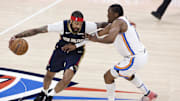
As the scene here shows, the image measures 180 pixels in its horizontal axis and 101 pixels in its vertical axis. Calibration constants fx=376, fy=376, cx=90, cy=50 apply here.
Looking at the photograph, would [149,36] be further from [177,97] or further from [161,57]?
[177,97]

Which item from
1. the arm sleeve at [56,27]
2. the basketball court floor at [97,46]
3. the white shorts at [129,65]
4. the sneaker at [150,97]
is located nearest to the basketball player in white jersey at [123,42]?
the white shorts at [129,65]

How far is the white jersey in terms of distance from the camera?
5.70 meters

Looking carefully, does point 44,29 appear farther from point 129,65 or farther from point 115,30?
point 129,65

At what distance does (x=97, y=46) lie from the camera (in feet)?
31.3

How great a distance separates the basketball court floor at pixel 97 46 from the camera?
7293 mm

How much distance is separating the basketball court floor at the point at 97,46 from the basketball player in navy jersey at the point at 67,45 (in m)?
0.81

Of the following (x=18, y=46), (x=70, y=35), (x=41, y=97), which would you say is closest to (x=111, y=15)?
(x=70, y=35)

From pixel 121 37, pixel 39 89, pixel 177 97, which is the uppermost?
pixel 121 37

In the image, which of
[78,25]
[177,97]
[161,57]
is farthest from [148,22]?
[78,25]

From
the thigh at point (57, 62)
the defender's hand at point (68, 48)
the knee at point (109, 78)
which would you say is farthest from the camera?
the thigh at point (57, 62)

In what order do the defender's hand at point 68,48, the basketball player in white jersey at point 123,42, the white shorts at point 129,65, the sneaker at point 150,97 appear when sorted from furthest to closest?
the sneaker at point 150,97 → the defender's hand at point 68,48 → the white shorts at point 129,65 → the basketball player in white jersey at point 123,42

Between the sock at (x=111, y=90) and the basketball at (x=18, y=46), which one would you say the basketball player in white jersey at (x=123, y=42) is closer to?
the sock at (x=111, y=90)

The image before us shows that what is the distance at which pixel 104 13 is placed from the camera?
12539 millimetres

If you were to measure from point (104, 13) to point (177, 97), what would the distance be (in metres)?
6.11
